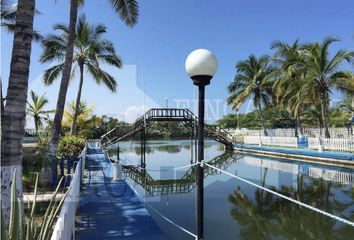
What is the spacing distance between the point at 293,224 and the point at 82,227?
16.4 ft

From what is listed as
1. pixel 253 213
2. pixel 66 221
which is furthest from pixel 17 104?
pixel 253 213

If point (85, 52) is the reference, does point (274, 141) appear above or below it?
below

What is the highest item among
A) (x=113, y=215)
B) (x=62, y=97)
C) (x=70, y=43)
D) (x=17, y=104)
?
(x=70, y=43)

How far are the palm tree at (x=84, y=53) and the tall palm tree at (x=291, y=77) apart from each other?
41.0ft

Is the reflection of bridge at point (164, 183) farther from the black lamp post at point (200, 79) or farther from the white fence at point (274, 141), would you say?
the white fence at point (274, 141)

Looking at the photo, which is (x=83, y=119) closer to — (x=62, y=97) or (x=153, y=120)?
(x=153, y=120)

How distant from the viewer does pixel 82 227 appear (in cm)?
580

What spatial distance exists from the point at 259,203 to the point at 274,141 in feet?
61.5

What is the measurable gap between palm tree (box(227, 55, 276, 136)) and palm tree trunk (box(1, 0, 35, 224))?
1089 inches

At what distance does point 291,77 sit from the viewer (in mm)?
24453

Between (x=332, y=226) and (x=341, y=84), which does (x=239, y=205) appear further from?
(x=341, y=84)

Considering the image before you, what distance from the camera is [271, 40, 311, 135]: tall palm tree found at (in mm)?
22580

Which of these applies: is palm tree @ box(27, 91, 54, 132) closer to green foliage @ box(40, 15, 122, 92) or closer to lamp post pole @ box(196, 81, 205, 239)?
green foliage @ box(40, 15, 122, 92)

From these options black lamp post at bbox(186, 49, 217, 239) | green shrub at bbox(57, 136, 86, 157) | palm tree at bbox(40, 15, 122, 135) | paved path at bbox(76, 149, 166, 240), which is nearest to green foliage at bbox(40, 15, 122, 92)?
palm tree at bbox(40, 15, 122, 135)
